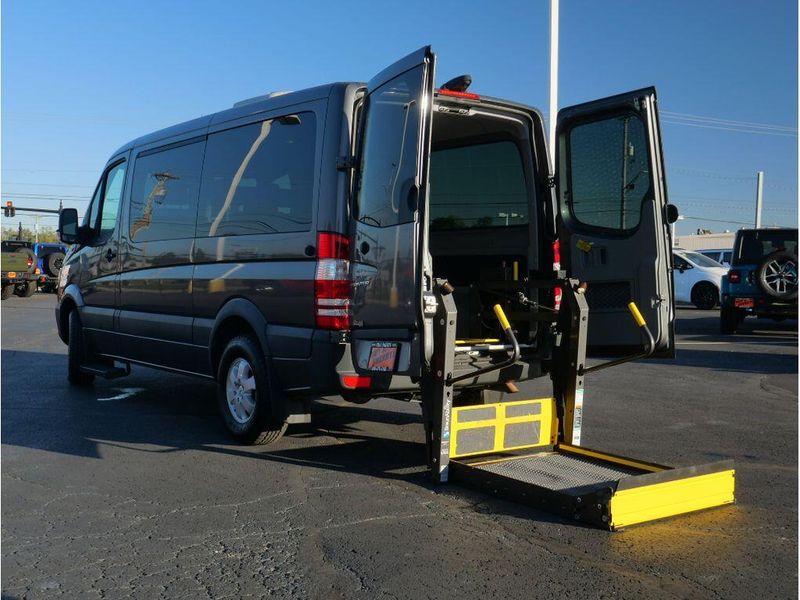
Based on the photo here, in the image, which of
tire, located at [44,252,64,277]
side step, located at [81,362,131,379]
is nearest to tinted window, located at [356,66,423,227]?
side step, located at [81,362,131,379]

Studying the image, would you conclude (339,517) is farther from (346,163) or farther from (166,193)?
(166,193)

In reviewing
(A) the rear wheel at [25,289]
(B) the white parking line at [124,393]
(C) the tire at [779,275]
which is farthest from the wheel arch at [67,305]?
(A) the rear wheel at [25,289]

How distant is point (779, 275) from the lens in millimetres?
14781

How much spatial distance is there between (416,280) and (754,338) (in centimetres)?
1216

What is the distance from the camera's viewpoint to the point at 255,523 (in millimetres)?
4535

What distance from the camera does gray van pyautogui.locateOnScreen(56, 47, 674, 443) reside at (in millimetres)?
5293

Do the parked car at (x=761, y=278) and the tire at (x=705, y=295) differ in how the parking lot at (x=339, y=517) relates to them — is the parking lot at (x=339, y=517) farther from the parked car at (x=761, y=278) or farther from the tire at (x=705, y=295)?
the tire at (x=705, y=295)

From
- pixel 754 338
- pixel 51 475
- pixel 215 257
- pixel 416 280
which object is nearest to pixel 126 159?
pixel 215 257

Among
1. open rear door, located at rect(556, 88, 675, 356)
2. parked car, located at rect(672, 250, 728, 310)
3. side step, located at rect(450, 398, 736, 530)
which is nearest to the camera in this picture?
side step, located at rect(450, 398, 736, 530)

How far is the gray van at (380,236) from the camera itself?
5.29m

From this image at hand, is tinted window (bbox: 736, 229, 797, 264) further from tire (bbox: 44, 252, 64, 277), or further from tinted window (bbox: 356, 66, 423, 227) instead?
tire (bbox: 44, 252, 64, 277)

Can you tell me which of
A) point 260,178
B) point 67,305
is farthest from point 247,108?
point 67,305

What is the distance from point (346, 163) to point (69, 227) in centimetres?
451

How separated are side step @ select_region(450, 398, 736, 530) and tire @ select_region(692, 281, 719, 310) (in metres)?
18.1
